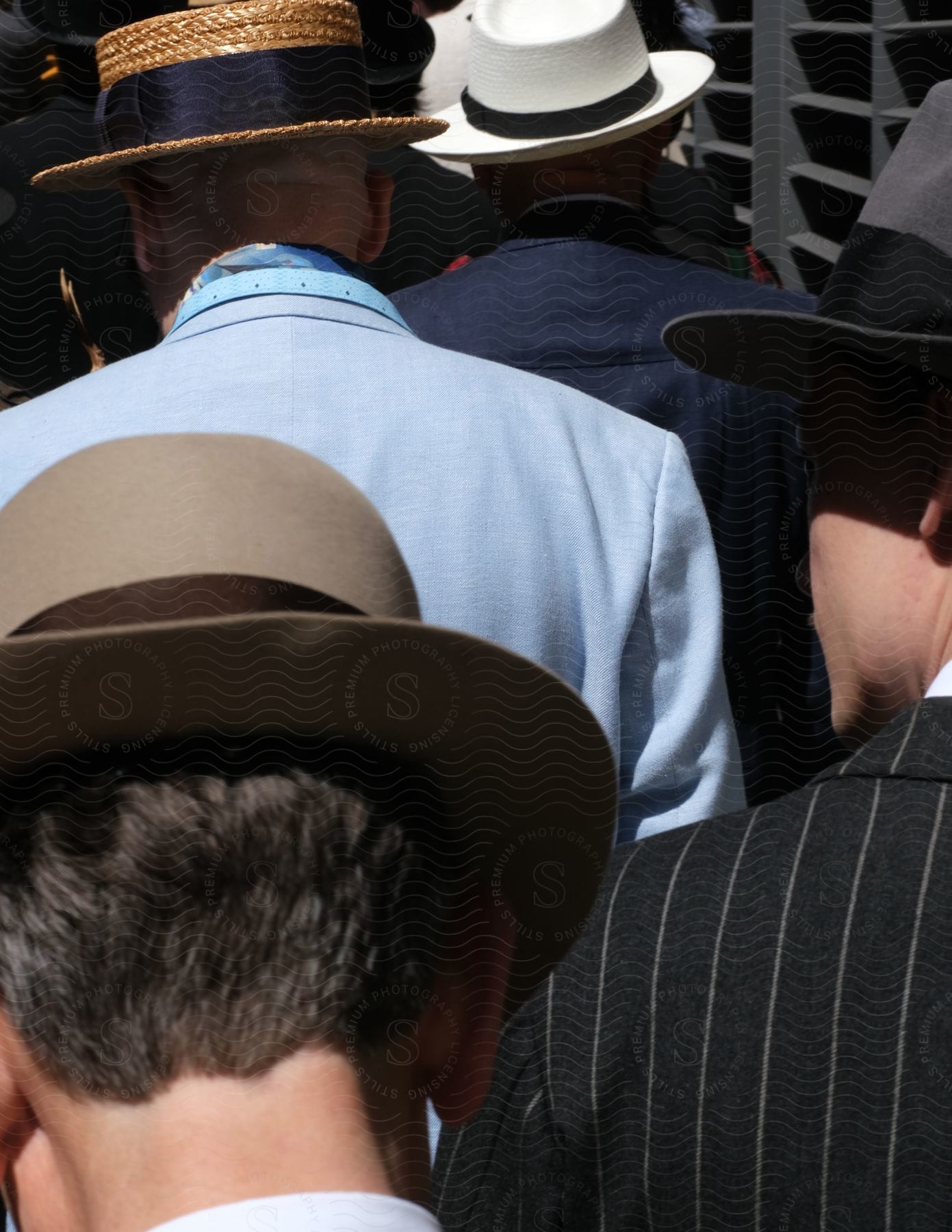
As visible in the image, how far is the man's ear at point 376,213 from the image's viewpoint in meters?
1.32

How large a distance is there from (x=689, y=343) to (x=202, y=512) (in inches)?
23.2

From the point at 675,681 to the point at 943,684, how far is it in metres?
0.42

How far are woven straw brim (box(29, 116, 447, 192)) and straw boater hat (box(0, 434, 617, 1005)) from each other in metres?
0.60

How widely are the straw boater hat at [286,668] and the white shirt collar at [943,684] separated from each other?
190mm

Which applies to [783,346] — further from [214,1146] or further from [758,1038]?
[214,1146]

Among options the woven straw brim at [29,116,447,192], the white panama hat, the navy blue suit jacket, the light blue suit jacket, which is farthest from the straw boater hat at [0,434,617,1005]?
the white panama hat

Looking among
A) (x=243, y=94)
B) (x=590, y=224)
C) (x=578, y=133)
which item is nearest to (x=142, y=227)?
(x=243, y=94)

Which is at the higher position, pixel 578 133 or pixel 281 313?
pixel 281 313

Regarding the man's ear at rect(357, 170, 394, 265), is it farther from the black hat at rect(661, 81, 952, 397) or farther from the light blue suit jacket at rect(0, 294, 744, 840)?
the black hat at rect(661, 81, 952, 397)

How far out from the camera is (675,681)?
1.18m

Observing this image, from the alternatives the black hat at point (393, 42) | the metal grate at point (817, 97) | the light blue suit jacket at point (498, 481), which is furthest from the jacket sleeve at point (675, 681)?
the metal grate at point (817, 97)

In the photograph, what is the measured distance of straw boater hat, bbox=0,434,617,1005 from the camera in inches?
23.0

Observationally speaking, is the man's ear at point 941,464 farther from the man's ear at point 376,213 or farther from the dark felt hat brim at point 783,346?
the man's ear at point 376,213

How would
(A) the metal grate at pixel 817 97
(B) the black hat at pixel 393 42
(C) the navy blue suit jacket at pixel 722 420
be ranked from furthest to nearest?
(A) the metal grate at pixel 817 97, (B) the black hat at pixel 393 42, (C) the navy blue suit jacket at pixel 722 420
